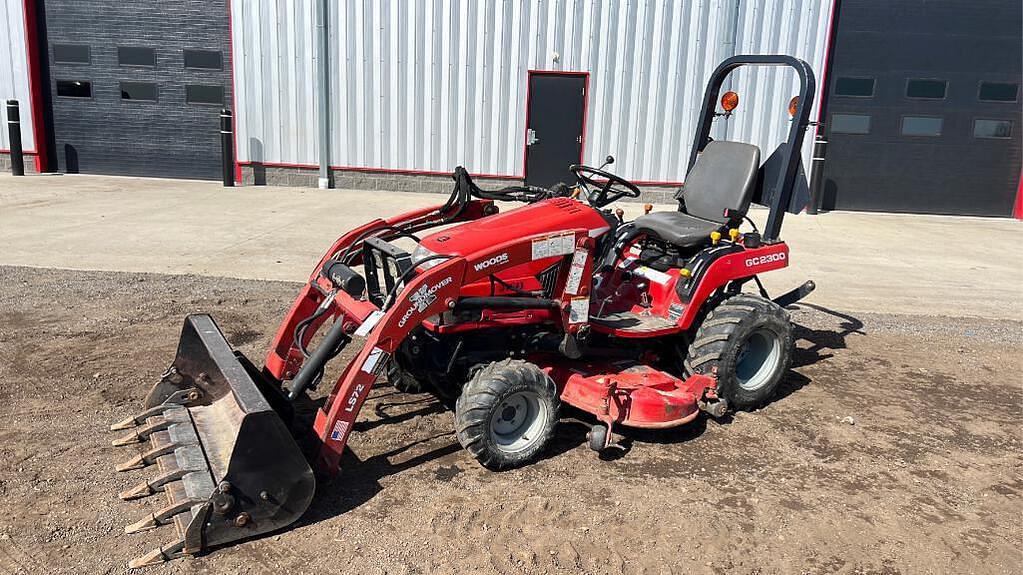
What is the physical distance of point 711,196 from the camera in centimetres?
545

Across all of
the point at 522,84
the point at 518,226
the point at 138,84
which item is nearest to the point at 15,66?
the point at 138,84

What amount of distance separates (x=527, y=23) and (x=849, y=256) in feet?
22.8

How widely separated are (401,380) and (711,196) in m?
2.52

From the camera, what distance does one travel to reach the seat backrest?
5227mm

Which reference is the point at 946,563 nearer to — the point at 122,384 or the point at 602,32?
the point at 122,384

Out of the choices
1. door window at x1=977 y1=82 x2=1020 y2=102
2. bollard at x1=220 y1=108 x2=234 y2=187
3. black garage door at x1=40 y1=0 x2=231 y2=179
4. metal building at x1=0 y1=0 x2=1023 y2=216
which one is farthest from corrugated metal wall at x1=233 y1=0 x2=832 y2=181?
door window at x1=977 y1=82 x2=1020 y2=102

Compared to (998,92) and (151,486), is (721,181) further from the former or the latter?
(998,92)

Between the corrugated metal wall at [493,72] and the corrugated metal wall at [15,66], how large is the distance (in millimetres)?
4334

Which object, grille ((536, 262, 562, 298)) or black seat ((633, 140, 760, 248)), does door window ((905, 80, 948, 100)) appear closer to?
black seat ((633, 140, 760, 248))

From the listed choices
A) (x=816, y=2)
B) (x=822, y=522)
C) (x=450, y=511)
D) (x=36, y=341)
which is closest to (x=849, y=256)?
(x=816, y=2)

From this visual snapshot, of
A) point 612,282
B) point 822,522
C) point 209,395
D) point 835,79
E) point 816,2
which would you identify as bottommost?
point 822,522

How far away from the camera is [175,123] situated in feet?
49.8

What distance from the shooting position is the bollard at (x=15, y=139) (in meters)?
14.7

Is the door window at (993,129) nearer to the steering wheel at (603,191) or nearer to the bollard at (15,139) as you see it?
the steering wheel at (603,191)
